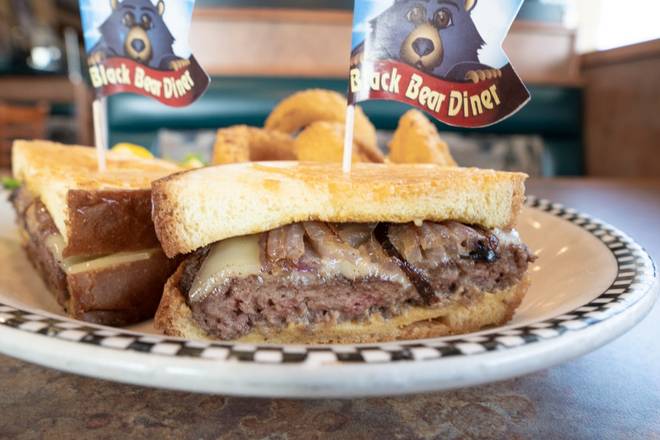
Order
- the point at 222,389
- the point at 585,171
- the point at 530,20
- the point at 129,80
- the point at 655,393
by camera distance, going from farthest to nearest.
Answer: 1. the point at 530,20
2. the point at 585,171
3. the point at 129,80
4. the point at 655,393
5. the point at 222,389

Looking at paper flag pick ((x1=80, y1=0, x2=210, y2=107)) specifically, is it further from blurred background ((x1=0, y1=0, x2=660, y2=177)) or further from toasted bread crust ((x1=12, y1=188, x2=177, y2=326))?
blurred background ((x1=0, y1=0, x2=660, y2=177))

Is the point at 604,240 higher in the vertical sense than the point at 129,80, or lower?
lower

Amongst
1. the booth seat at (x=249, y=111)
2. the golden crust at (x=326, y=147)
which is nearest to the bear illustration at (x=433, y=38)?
the golden crust at (x=326, y=147)

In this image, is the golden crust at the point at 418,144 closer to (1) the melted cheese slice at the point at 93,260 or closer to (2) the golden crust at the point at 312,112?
(2) the golden crust at the point at 312,112

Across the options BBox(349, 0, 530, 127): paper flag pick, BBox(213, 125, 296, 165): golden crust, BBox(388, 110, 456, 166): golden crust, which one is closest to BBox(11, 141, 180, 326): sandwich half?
BBox(213, 125, 296, 165): golden crust

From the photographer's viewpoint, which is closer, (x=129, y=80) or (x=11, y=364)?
(x=11, y=364)

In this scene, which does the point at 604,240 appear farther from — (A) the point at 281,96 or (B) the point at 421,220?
(A) the point at 281,96

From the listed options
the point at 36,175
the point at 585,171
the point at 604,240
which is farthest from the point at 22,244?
the point at 585,171

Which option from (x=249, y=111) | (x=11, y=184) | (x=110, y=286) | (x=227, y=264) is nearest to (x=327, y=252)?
(x=227, y=264)
